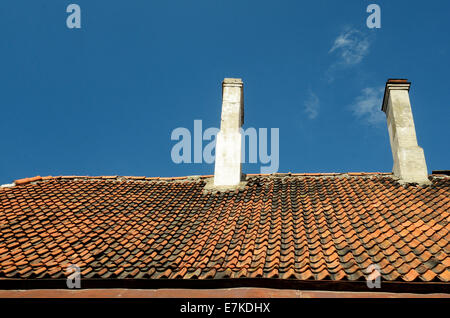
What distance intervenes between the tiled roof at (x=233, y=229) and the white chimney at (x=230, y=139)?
0.44 metres

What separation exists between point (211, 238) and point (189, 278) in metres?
1.32

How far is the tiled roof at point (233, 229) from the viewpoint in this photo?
416cm

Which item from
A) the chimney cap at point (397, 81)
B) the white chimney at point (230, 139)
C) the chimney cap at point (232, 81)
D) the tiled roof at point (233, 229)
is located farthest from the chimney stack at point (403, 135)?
the chimney cap at point (232, 81)

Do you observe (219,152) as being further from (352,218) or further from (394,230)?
(394,230)

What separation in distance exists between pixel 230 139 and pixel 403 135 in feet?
13.2

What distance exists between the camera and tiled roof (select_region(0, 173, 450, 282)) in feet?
13.6

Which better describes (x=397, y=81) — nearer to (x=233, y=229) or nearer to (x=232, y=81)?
(x=232, y=81)

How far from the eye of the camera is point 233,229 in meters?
5.48

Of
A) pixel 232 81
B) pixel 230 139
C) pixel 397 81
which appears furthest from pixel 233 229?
pixel 397 81

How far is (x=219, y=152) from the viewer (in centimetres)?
796

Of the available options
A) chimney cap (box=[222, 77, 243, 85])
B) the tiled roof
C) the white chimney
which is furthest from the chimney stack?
chimney cap (box=[222, 77, 243, 85])

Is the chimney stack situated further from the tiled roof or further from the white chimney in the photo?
the white chimney

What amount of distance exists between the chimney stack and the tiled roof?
13.8 inches

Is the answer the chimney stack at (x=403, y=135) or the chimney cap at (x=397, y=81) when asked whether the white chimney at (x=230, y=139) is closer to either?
the chimney stack at (x=403, y=135)
